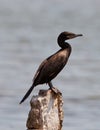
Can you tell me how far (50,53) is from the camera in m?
28.0

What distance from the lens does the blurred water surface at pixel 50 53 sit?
20922 mm

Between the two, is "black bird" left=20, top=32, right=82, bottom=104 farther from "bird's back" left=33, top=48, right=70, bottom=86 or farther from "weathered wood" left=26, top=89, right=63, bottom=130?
"weathered wood" left=26, top=89, right=63, bottom=130

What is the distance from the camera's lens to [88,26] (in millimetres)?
35406

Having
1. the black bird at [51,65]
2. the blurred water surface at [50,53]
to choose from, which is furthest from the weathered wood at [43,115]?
the blurred water surface at [50,53]

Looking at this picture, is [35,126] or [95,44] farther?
[95,44]

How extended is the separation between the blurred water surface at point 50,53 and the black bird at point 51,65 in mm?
5353

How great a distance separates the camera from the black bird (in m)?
12.5

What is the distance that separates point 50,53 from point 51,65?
15254mm

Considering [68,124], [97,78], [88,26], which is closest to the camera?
[68,124]

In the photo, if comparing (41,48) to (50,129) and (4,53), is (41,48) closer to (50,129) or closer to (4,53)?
(4,53)

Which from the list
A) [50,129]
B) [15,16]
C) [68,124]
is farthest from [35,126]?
[15,16]

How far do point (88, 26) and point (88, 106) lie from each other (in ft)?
43.4

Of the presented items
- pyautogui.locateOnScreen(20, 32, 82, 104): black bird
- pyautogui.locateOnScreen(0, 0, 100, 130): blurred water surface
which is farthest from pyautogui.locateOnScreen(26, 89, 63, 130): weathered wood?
pyautogui.locateOnScreen(0, 0, 100, 130): blurred water surface

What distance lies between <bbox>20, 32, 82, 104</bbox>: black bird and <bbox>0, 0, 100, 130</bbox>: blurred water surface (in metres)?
5.35
